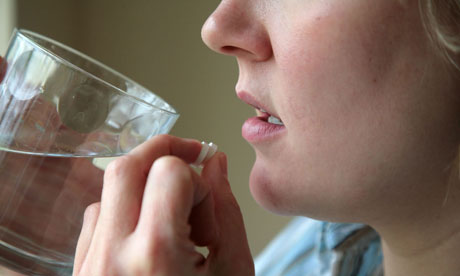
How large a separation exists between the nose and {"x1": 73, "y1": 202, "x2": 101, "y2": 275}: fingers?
249mm

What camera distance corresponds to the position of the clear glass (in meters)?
0.53

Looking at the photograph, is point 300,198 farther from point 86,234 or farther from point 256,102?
point 86,234

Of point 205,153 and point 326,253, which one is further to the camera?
point 326,253

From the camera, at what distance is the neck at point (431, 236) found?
0.65 metres

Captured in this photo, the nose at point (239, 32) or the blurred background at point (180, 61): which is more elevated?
the nose at point (239, 32)

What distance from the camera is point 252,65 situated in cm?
60

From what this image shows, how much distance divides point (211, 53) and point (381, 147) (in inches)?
51.7

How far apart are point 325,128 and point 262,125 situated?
0.10 meters

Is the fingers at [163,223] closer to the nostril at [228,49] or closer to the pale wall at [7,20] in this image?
the nostril at [228,49]

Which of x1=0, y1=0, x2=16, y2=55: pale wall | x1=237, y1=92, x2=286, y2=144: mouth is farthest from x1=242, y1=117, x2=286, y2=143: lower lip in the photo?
x1=0, y1=0, x2=16, y2=55: pale wall

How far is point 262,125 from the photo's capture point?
640 mm

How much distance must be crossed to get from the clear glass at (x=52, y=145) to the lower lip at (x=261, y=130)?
5.0 inches

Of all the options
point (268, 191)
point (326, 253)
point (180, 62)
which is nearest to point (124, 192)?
point (268, 191)

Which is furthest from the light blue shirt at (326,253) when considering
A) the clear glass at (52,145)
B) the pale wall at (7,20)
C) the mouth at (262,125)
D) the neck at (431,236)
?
the pale wall at (7,20)
